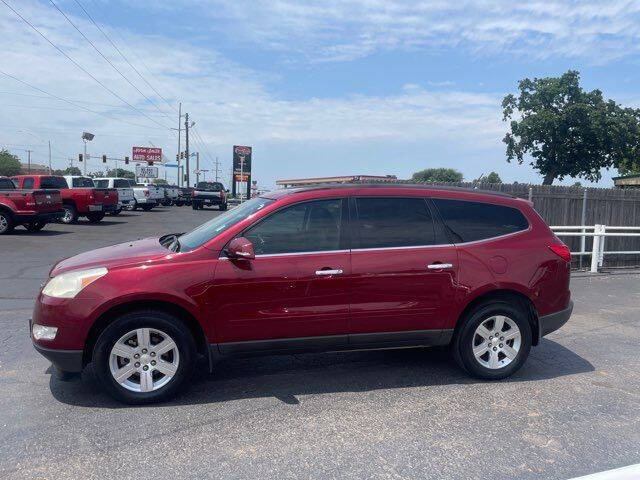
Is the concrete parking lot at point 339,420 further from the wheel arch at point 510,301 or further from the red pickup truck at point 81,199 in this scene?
the red pickup truck at point 81,199

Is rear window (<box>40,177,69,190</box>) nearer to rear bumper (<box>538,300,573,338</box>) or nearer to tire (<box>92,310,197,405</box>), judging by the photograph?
tire (<box>92,310,197,405</box>)

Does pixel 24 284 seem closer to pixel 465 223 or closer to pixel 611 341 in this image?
pixel 465 223

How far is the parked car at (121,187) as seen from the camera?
30.7 meters

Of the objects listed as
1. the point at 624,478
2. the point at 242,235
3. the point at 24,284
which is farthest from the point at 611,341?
the point at 24,284

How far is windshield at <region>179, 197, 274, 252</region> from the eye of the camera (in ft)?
16.0

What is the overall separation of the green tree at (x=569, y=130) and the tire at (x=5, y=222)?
121 feet

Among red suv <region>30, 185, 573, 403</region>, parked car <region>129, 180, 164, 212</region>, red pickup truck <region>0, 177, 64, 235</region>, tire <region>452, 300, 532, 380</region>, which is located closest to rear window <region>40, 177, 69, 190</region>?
red pickup truck <region>0, 177, 64, 235</region>

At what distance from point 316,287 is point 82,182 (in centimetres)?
2184

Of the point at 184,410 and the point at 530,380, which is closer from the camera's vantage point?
the point at 184,410

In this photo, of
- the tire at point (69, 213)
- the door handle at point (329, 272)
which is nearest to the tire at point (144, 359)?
the door handle at point (329, 272)

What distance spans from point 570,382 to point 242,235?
328 cm

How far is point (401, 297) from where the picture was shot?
4969 millimetres

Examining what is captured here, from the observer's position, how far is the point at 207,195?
128ft

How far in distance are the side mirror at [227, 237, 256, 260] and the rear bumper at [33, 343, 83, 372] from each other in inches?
54.4
